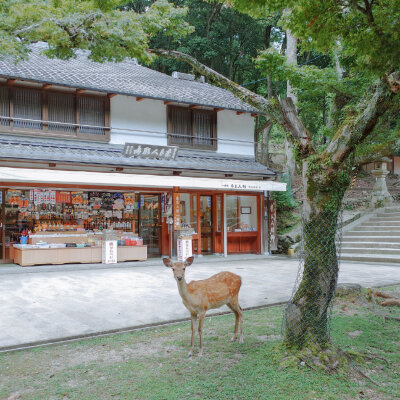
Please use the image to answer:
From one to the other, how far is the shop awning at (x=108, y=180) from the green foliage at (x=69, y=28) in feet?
15.0

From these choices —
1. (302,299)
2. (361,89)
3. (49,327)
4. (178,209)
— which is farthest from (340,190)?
(178,209)

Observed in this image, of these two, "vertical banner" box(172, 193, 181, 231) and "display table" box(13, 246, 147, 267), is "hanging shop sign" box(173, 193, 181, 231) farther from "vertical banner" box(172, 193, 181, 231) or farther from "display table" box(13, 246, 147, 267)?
"display table" box(13, 246, 147, 267)

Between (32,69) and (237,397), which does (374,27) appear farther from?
(32,69)

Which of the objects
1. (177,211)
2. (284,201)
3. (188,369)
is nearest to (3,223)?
(177,211)

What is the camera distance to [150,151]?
14.1 metres

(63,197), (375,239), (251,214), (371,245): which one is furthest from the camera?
(251,214)

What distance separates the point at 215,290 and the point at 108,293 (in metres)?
4.08

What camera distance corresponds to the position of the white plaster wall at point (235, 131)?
54.9 feet

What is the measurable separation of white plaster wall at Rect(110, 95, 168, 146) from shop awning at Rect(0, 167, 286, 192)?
2.49 metres

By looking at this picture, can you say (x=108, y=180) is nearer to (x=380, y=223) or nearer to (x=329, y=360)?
(x=329, y=360)

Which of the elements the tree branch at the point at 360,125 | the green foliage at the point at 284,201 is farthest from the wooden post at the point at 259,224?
the tree branch at the point at 360,125

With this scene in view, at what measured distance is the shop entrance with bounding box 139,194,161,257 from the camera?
15.0 m

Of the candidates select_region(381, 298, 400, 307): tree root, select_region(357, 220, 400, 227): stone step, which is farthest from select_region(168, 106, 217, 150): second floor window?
select_region(381, 298, 400, 307): tree root

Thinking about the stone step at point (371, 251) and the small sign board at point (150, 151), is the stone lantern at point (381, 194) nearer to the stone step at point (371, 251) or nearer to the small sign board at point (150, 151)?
the stone step at point (371, 251)
